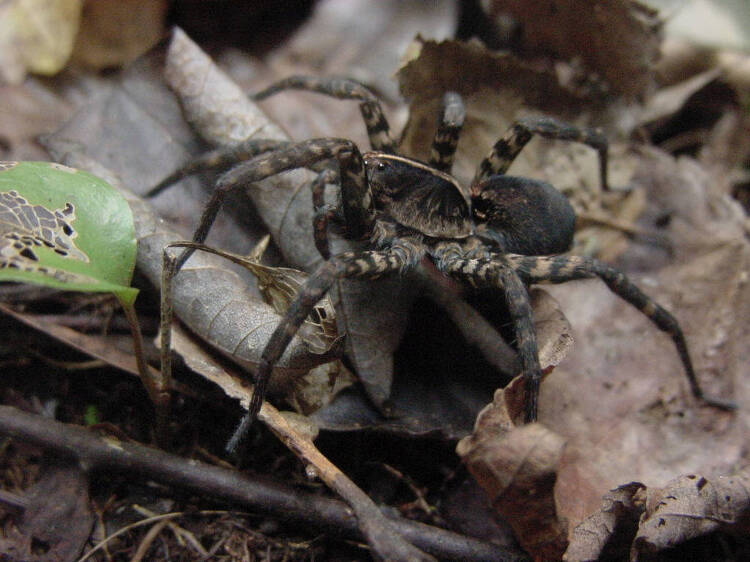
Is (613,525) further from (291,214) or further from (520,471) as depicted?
(291,214)

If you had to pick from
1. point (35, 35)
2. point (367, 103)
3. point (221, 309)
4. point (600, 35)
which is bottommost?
point (221, 309)

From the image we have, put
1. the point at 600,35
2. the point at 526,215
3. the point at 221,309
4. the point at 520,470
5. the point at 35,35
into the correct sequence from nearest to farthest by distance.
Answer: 1. the point at 520,470
2. the point at 221,309
3. the point at 526,215
4. the point at 35,35
5. the point at 600,35

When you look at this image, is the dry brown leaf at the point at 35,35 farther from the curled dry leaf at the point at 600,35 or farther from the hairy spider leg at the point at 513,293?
the curled dry leaf at the point at 600,35

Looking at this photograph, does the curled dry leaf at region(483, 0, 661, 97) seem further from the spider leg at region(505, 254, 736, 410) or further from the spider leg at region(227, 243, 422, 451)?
the spider leg at region(227, 243, 422, 451)

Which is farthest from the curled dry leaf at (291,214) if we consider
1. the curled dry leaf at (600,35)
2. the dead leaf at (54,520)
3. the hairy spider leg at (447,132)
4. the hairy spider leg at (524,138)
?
the curled dry leaf at (600,35)

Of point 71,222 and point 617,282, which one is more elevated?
point 71,222

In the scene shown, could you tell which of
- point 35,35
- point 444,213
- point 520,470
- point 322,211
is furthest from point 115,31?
point 520,470

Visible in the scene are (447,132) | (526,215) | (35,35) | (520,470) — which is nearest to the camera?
(520,470)
